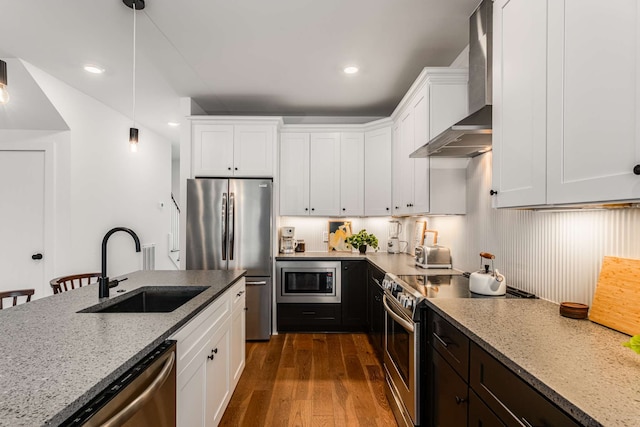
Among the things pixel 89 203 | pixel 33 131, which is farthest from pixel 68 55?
pixel 89 203

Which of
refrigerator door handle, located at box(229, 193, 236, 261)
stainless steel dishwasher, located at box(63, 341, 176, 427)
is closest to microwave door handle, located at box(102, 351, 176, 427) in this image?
stainless steel dishwasher, located at box(63, 341, 176, 427)

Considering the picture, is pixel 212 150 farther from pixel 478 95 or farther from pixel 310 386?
pixel 478 95

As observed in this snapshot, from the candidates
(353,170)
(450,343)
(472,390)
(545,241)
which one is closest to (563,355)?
(472,390)

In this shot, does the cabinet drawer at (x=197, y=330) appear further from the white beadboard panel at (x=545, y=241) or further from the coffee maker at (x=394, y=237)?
the coffee maker at (x=394, y=237)

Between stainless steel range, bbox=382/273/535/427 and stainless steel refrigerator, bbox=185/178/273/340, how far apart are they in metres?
1.62

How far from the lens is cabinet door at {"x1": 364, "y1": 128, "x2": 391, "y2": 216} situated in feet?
13.4

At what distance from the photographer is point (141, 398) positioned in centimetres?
105

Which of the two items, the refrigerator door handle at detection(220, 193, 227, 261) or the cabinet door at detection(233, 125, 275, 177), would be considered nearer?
the refrigerator door handle at detection(220, 193, 227, 261)

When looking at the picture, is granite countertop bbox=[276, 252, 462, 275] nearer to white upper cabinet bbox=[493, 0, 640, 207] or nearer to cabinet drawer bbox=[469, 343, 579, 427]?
white upper cabinet bbox=[493, 0, 640, 207]

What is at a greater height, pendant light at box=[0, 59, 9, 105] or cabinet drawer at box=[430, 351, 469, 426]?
pendant light at box=[0, 59, 9, 105]

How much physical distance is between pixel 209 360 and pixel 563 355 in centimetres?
164

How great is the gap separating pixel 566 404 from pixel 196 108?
4381 millimetres

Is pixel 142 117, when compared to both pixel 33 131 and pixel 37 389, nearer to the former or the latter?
pixel 33 131

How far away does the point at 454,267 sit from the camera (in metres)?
2.94
